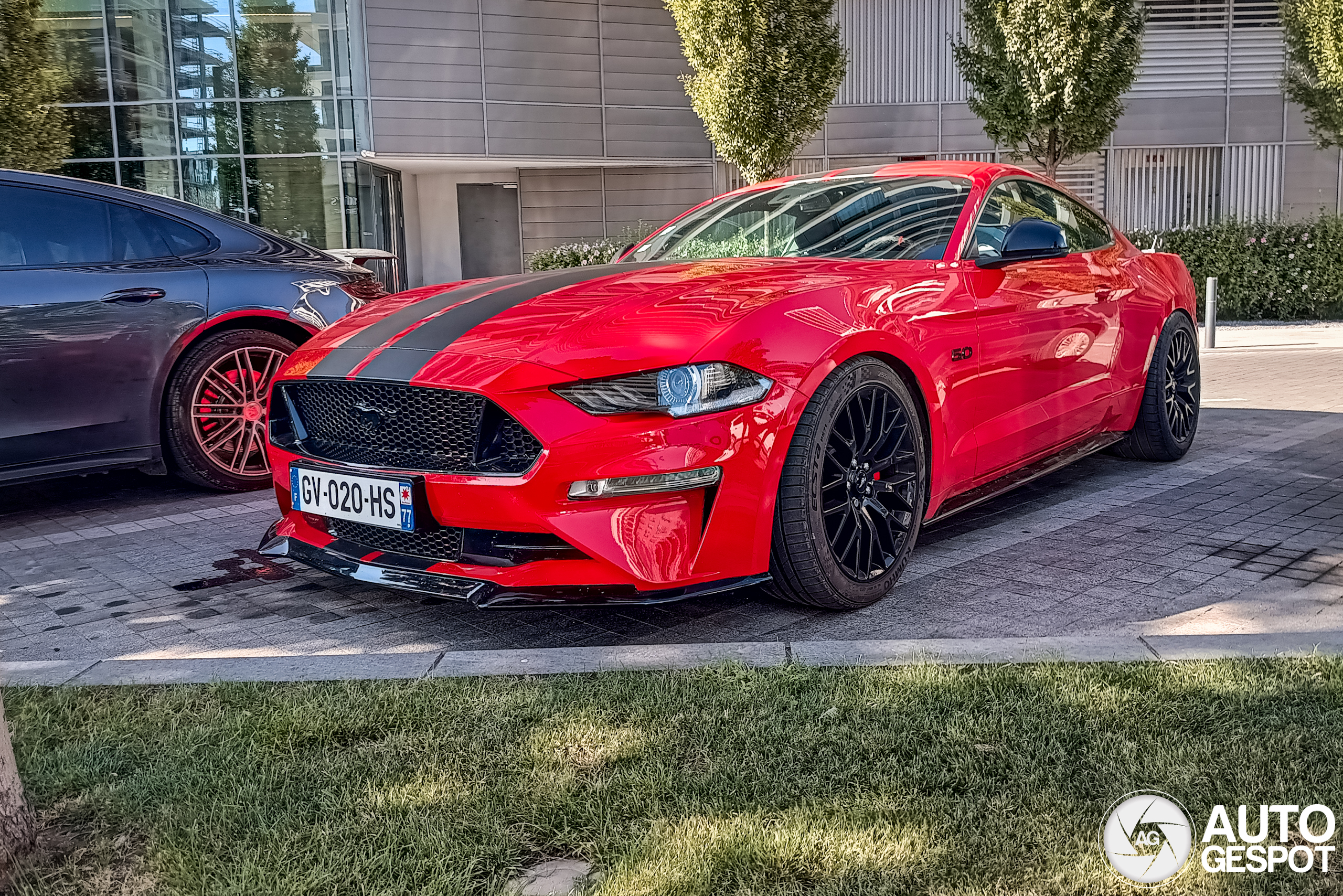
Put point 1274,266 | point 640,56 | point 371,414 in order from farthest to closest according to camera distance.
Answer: point 640,56 → point 1274,266 → point 371,414

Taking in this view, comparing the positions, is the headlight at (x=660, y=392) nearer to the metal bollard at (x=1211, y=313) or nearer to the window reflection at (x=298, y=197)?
the metal bollard at (x=1211, y=313)

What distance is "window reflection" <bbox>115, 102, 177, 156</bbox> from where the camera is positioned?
1825cm

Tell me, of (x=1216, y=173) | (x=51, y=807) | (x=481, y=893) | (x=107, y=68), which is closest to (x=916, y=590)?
(x=481, y=893)

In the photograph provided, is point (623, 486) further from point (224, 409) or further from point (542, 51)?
point (542, 51)

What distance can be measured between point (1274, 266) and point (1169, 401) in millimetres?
12271

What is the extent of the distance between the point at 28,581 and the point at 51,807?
2.37 meters

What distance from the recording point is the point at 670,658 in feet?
11.1

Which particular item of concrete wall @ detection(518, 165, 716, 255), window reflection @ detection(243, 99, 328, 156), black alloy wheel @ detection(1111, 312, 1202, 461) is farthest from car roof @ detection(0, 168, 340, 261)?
concrete wall @ detection(518, 165, 716, 255)

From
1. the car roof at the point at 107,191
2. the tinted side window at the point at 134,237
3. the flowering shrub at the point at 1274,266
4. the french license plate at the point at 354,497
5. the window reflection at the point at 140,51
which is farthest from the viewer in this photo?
the window reflection at the point at 140,51

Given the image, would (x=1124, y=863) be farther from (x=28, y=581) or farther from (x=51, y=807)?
(x=28, y=581)

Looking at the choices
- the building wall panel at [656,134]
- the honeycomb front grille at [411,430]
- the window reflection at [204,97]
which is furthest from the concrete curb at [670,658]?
the building wall panel at [656,134]

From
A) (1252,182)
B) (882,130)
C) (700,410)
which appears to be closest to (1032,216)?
(700,410)

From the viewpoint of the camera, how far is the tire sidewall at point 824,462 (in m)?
3.63

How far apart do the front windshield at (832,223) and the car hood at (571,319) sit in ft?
0.85
